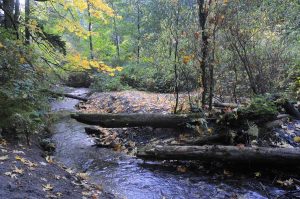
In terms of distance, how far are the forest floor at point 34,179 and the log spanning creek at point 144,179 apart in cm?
57

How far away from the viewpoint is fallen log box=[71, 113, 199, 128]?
8289 millimetres

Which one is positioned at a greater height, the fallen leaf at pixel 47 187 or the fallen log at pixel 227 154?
the fallen log at pixel 227 154

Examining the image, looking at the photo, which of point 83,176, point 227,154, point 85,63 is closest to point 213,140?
point 227,154

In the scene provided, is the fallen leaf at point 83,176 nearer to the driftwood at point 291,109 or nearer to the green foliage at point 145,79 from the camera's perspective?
the driftwood at point 291,109

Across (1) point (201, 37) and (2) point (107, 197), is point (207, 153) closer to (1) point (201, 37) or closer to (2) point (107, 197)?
(2) point (107, 197)

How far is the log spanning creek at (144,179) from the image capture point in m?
5.69

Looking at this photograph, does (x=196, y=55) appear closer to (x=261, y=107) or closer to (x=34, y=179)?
(x=261, y=107)

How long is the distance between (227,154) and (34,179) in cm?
371

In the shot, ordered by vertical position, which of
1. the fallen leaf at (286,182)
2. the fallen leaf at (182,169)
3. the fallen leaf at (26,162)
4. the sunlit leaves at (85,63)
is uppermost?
the sunlit leaves at (85,63)

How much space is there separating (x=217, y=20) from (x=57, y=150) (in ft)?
18.6

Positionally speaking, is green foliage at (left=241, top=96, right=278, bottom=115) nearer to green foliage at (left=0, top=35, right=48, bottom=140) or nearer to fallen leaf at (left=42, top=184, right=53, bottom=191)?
fallen leaf at (left=42, top=184, right=53, bottom=191)

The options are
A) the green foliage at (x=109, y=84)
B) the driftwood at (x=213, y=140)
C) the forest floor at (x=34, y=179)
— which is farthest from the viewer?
the green foliage at (x=109, y=84)

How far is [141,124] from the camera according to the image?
8828 mm

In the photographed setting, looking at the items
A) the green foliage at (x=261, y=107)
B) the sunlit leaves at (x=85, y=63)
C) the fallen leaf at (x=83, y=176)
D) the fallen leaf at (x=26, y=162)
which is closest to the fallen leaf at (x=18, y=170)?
the fallen leaf at (x=26, y=162)
